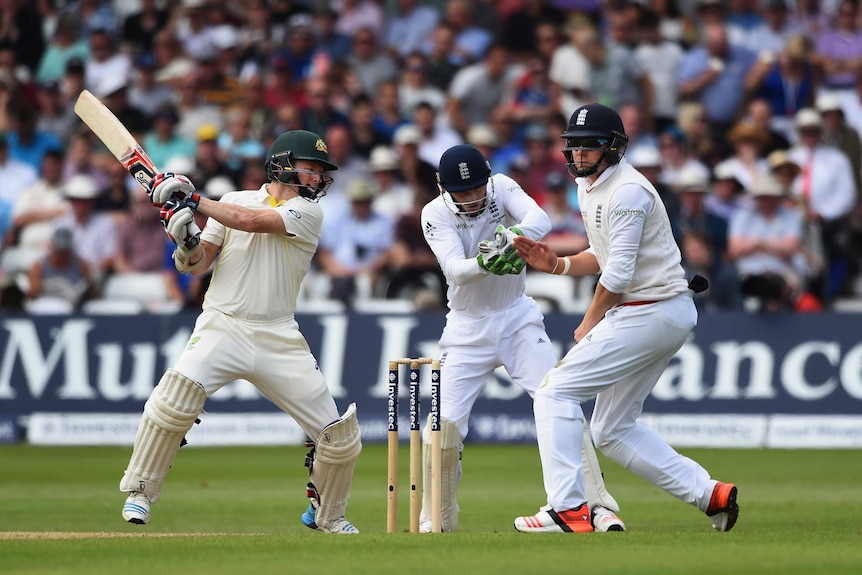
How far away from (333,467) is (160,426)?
3.22 feet

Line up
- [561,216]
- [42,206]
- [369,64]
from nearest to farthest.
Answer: [561,216] → [42,206] → [369,64]


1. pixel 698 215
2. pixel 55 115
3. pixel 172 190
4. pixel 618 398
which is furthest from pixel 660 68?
pixel 172 190

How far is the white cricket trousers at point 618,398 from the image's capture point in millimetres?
7449

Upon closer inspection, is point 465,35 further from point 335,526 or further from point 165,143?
Answer: point 335,526

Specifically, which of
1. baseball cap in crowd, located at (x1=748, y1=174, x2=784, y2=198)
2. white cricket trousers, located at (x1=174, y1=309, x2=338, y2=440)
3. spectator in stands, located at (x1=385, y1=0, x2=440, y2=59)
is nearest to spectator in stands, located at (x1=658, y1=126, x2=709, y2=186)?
baseball cap in crowd, located at (x1=748, y1=174, x2=784, y2=198)

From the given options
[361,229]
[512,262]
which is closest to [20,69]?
[361,229]

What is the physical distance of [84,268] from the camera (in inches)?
602

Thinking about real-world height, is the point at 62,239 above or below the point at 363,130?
below

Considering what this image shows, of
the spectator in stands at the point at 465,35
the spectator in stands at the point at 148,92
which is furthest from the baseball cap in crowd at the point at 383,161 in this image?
the spectator in stands at the point at 148,92

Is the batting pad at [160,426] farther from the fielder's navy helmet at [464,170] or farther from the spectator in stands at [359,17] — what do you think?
the spectator in stands at [359,17]

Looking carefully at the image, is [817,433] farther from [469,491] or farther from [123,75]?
[123,75]

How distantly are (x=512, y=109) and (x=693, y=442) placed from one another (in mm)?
4704

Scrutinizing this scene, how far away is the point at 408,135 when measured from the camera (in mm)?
15672

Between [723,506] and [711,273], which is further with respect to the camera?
[711,273]
